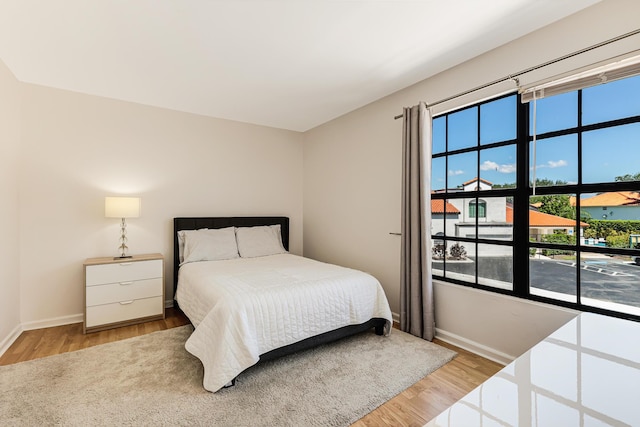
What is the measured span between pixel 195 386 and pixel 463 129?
3.03 metres

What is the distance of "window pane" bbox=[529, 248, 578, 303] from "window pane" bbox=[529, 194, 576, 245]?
0.10 meters

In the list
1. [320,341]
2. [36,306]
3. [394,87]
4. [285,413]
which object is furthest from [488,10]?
[36,306]

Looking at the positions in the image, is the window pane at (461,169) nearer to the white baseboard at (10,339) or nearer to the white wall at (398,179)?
the white wall at (398,179)

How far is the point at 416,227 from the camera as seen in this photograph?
8.96 ft

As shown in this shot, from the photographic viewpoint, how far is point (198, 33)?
83.6 inches

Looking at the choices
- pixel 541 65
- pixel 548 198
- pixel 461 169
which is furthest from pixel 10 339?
pixel 541 65

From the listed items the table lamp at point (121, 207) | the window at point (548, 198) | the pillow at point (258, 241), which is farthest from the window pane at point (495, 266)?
the table lamp at point (121, 207)

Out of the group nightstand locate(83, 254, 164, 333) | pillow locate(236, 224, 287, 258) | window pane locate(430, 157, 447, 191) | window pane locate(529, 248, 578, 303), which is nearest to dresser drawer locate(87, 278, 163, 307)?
nightstand locate(83, 254, 164, 333)

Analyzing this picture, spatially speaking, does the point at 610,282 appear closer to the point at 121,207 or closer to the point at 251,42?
the point at 251,42

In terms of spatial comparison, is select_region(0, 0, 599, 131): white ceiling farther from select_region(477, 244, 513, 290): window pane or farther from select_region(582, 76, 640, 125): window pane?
select_region(477, 244, 513, 290): window pane

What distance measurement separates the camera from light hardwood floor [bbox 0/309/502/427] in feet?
5.74

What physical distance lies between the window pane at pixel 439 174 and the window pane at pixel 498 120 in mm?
428

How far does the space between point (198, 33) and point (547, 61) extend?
2.48 m

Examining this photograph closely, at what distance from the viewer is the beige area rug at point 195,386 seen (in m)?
1.71
